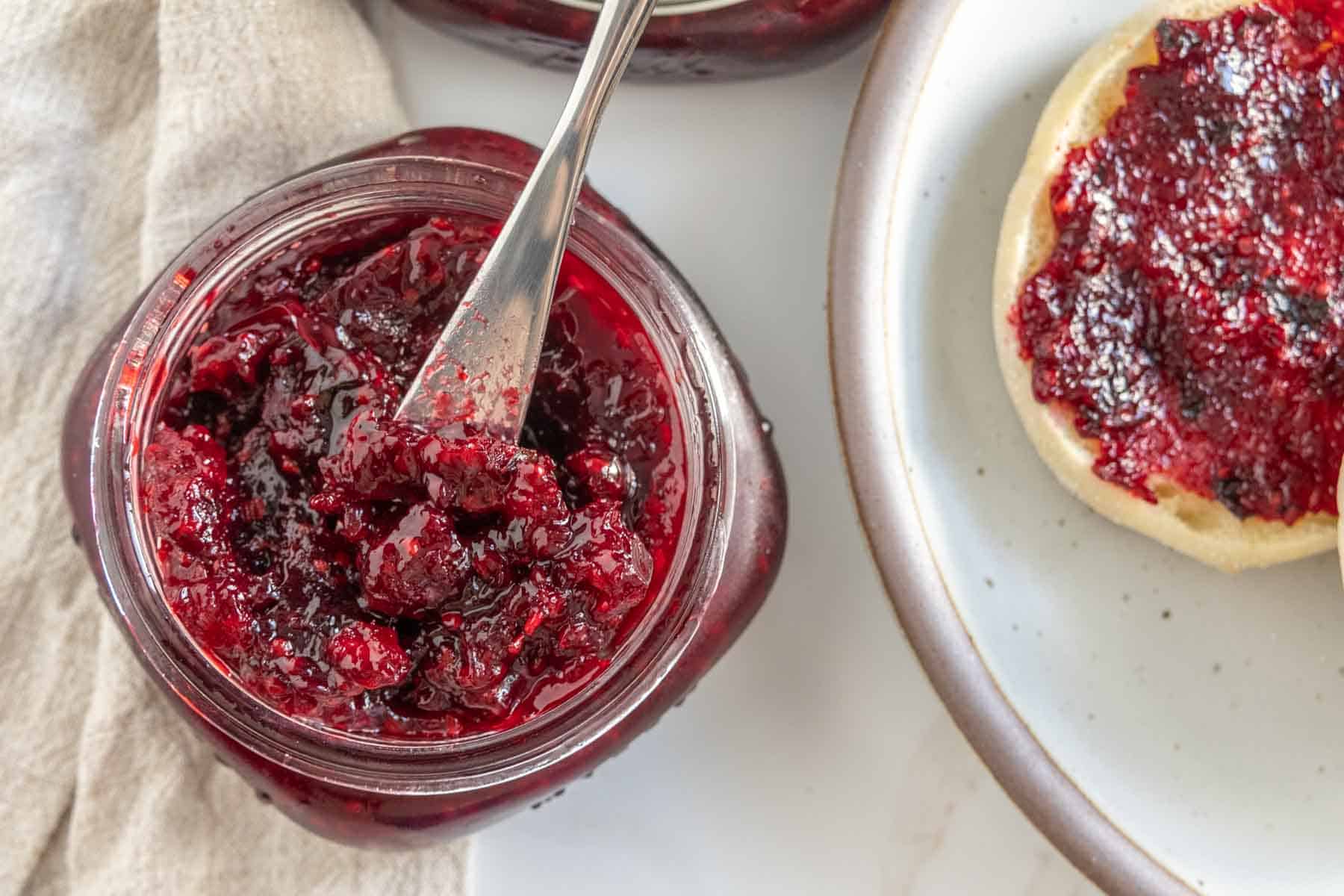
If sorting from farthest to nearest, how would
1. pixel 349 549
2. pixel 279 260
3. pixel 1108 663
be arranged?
pixel 1108 663 < pixel 279 260 < pixel 349 549

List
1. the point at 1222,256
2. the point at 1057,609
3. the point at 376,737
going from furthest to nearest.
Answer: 1. the point at 1057,609
2. the point at 1222,256
3. the point at 376,737

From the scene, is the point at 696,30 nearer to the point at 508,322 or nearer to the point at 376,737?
the point at 508,322

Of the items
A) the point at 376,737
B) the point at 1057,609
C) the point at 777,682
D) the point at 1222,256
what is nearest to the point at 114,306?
the point at 376,737

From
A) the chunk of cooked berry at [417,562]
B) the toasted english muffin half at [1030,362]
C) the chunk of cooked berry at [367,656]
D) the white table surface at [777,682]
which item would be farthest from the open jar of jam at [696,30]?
the chunk of cooked berry at [367,656]

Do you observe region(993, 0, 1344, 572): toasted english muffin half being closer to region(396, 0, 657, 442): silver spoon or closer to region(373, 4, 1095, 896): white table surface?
region(373, 4, 1095, 896): white table surface

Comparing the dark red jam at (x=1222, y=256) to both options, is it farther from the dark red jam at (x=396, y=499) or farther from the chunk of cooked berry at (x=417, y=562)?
the chunk of cooked berry at (x=417, y=562)

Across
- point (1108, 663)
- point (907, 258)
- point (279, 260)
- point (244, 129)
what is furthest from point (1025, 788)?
point (244, 129)

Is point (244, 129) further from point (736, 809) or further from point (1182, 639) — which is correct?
point (1182, 639)
